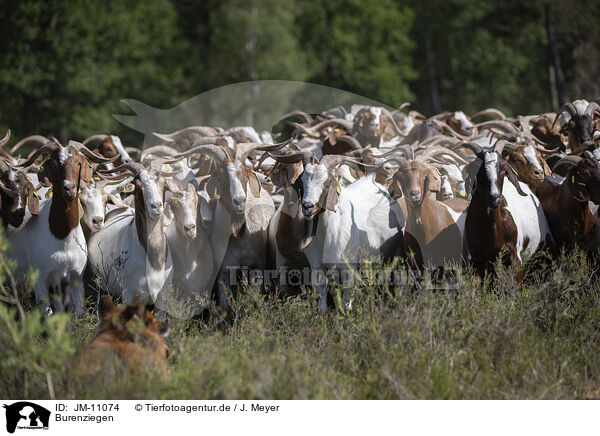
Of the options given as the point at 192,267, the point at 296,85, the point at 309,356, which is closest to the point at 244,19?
the point at 296,85

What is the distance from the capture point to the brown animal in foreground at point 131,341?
4.89 metres

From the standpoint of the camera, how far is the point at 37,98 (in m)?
23.4

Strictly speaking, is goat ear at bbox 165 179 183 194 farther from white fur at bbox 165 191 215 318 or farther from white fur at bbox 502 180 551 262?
white fur at bbox 502 180 551 262

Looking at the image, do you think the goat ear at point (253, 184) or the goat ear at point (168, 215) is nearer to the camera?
the goat ear at point (168, 215)

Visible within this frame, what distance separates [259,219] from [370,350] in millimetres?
2725

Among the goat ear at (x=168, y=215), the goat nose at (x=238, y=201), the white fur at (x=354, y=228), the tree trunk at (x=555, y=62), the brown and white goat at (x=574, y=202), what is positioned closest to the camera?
the goat nose at (x=238, y=201)

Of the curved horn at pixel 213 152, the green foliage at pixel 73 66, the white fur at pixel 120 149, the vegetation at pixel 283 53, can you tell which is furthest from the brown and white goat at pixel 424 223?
the green foliage at pixel 73 66

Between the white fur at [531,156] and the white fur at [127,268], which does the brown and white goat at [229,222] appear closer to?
the white fur at [127,268]

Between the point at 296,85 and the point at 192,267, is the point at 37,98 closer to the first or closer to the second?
the point at 296,85

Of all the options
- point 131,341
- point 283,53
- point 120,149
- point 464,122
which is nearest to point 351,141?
point 120,149
